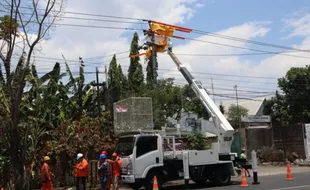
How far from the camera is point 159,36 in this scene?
24.6 metres

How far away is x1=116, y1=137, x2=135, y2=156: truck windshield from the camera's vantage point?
1670 centimetres

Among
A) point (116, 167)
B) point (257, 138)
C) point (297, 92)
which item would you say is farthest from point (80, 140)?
point (297, 92)

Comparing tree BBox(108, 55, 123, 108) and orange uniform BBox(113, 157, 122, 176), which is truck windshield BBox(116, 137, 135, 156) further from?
tree BBox(108, 55, 123, 108)

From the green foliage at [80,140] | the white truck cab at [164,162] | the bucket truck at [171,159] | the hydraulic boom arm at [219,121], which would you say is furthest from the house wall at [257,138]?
the green foliage at [80,140]

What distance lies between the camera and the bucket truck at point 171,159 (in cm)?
1655

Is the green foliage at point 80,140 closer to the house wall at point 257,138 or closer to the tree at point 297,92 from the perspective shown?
the house wall at point 257,138

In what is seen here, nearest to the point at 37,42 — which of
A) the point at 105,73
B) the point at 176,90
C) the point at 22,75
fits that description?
the point at 22,75

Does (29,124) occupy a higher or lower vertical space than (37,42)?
lower

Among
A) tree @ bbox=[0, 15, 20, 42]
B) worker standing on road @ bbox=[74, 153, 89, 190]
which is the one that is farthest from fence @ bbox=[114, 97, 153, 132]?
tree @ bbox=[0, 15, 20, 42]

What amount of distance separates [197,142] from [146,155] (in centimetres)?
268

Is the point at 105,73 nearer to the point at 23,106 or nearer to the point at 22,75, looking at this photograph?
the point at 23,106

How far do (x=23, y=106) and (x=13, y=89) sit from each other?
22.0ft

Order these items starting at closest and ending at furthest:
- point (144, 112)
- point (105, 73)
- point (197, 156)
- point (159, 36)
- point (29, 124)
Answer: point (197, 156)
point (144, 112)
point (29, 124)
point (159, 36)
point (105, 73)

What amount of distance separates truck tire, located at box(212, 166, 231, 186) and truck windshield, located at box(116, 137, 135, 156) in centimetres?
397
